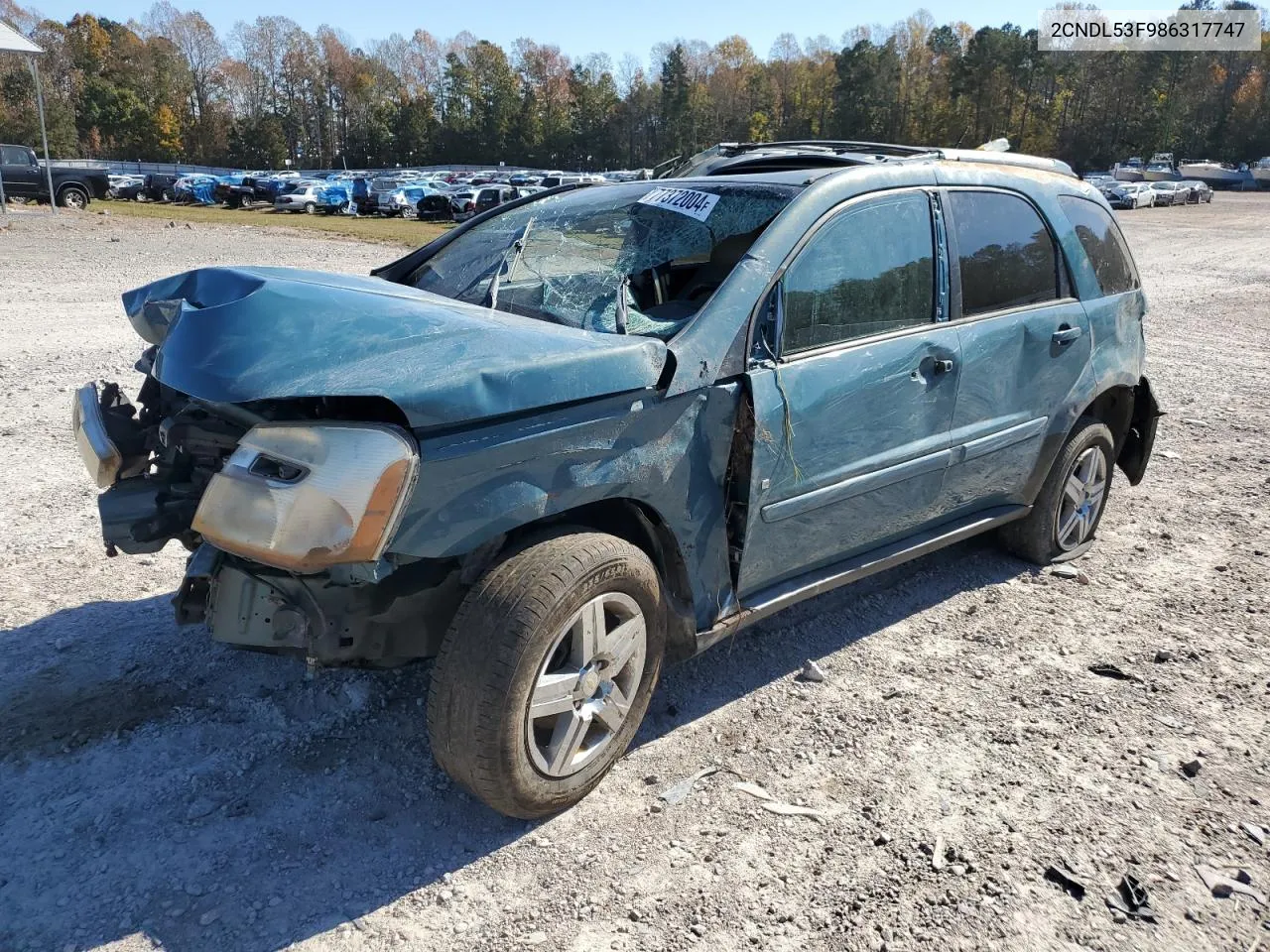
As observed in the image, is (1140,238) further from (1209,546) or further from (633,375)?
(633,375)

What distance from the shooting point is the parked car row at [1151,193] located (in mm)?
44031

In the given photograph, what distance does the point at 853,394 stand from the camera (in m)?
3.27

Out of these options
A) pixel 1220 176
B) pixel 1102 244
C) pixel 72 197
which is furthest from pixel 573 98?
pixel 1102 244

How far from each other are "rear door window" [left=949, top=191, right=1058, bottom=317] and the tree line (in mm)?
77265

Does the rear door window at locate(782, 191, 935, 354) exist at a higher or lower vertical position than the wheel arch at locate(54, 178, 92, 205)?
lower

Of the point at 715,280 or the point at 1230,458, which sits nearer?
the point at 715,280

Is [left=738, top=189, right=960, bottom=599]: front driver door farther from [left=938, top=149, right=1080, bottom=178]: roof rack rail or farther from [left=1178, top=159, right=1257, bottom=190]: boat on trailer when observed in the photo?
[left=1178, top=159, right=1257, bottom=190]: boat on trailer

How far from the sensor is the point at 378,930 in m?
2.35

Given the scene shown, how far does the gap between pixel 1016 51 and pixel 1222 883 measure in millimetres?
93097

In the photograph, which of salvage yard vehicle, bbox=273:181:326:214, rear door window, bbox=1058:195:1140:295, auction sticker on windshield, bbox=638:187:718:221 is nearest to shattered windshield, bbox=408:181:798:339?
auction sticker on windshield, bbox=638:187:718:221

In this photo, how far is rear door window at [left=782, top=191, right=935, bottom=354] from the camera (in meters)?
3.20

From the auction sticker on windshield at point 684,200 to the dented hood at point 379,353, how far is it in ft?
2.76

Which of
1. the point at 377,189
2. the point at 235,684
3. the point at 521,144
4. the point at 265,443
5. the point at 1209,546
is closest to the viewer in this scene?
the point at 265,443

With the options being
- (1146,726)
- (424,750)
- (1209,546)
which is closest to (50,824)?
(424,750)
